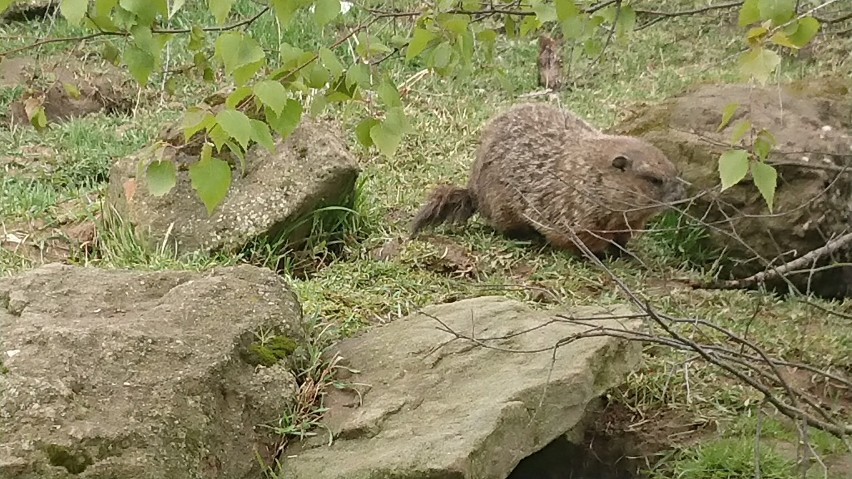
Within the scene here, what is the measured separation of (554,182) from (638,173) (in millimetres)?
534

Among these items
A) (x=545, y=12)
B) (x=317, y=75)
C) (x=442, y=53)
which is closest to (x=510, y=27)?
(x=545, y=12)

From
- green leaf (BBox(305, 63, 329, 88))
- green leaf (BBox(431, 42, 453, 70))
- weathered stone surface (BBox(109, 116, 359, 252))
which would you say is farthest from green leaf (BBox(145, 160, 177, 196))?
weathered stone surface (BBox(109, 116, 359, 252))

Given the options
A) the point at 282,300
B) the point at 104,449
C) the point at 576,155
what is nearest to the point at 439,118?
the point at 576,155

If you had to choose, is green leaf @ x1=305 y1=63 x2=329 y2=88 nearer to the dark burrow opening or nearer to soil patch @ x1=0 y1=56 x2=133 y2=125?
the dark burrow opening

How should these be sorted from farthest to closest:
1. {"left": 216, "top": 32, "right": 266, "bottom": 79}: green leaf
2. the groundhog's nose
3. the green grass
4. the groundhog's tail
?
1. the groundhog's tail
2. the groundhog's nose
3. the green grass
4. {"left": 216, "top": 32, "right": 266, "bottom": 79}: green leaf

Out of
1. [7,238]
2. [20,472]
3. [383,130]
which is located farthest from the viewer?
[7,238]

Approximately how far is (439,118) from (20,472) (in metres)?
5.49

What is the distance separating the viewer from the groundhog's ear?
19.5ft

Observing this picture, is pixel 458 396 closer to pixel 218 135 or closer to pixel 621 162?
pixel 218 135

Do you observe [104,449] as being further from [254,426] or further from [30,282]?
[30,282]

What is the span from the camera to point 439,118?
805cm

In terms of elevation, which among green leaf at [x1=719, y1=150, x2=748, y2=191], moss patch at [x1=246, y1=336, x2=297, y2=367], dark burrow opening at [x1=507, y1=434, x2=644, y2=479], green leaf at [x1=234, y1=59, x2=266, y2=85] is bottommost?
dark burrow opening at [x1=507, y1=434, x2=644, y2=479]

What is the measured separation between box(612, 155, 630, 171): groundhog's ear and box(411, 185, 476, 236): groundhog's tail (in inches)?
34.7

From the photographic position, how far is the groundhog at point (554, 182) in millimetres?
5930
